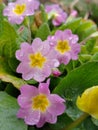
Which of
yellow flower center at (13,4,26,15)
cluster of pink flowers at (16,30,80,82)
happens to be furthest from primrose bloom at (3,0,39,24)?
cluster of pink flowers at (16,30,80,82)

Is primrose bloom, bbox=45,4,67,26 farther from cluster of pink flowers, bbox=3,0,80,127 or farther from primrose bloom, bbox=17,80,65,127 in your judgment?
primrose bloom, bbox=17,80,65,127

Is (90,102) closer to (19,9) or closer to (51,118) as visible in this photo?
(51,118)

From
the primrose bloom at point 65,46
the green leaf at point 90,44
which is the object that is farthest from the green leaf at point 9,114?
the green leaf at point 90,44

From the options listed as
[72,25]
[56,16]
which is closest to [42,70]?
[72,25]

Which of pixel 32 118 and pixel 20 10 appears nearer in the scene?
pixel 32 118

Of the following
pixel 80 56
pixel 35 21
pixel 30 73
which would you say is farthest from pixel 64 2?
pixel 30 73

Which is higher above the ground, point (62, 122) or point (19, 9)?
point (19, 9)

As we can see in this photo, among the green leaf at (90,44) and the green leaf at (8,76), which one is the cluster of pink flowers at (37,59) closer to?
the green leaf at (8,76)
